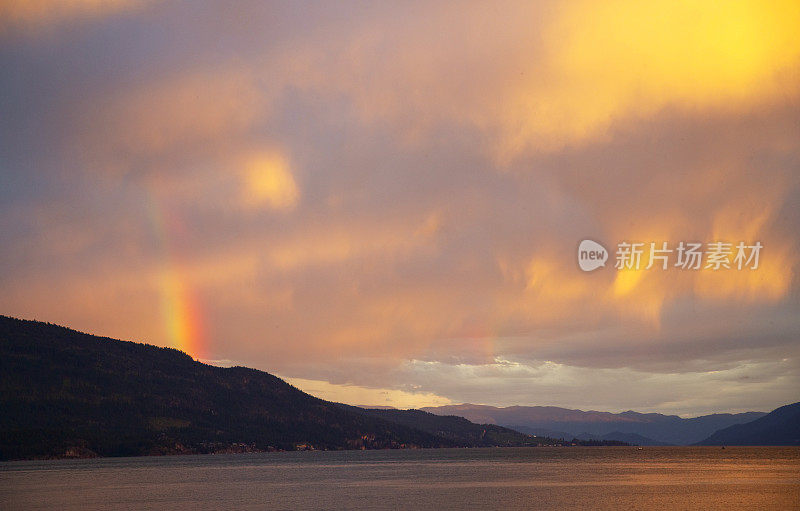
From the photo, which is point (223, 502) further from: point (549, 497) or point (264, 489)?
point (549, 497)

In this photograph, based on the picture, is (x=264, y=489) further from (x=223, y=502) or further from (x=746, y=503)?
(x=746, y=503)

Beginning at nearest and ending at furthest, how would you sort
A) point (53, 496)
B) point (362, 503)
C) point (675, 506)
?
point (675, 506)
point (362, 503)
point (53, 496)

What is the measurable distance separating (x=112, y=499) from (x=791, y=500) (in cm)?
14051

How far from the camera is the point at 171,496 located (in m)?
171

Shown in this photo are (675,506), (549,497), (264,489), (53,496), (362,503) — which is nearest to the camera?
(675,506)

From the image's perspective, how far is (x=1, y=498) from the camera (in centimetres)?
16675

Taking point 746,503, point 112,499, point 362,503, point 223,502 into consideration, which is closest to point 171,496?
point 112,499

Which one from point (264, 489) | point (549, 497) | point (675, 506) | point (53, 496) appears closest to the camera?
point (675, 506)

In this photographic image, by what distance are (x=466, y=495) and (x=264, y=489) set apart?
5725 centimetres

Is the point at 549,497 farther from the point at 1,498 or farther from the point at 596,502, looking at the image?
the point at 1,498

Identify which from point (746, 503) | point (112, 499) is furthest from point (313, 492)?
point (746, 503)

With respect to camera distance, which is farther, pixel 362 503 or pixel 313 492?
pixel 313 492

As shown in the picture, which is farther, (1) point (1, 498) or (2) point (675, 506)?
(1) point (1, 498)

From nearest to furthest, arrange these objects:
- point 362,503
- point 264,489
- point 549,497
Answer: point 362,503, point 549,497, point 264,489
